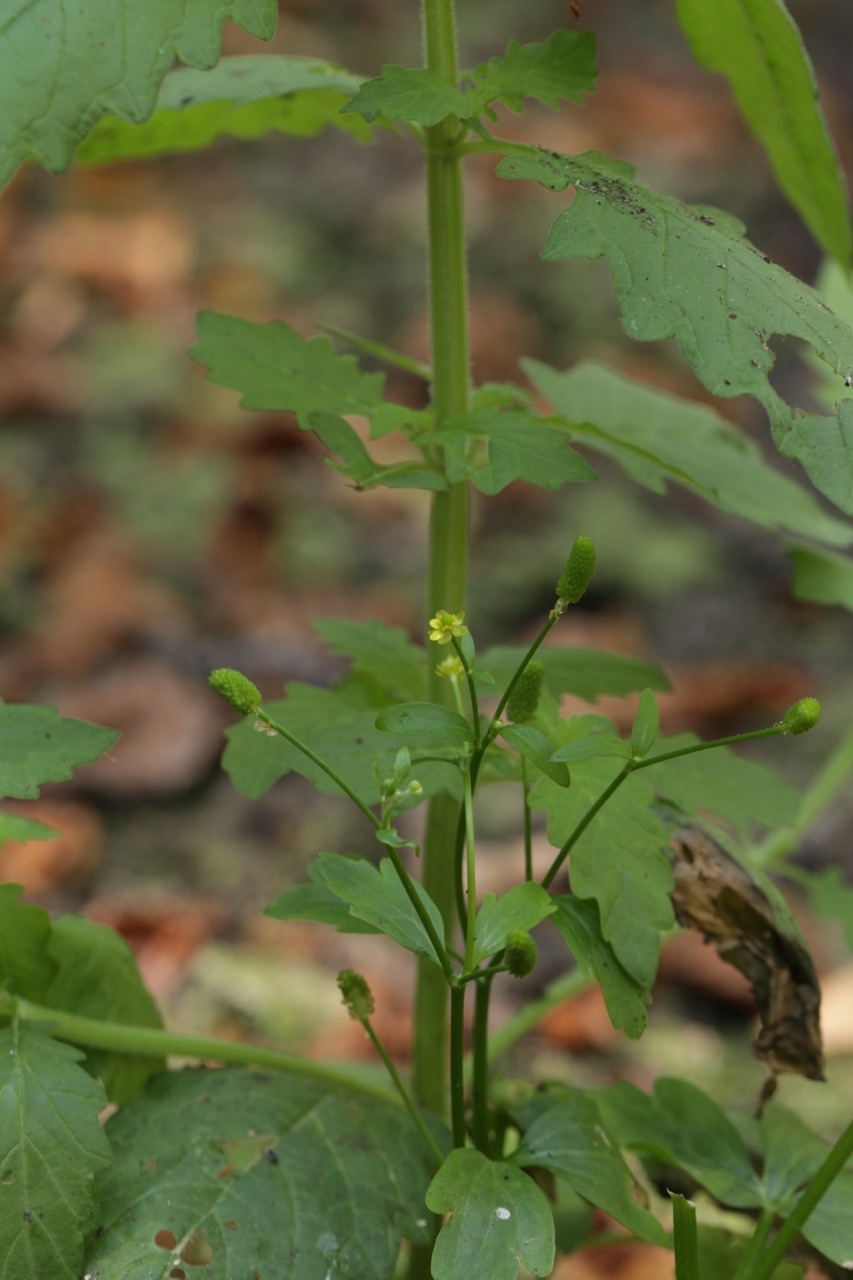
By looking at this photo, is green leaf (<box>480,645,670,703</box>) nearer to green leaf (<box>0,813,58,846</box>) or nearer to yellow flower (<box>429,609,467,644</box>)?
yellow flower (<box>429,609,467,644</box>)

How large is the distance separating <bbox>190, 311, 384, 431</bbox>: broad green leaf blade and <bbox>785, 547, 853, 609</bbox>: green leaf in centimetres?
44

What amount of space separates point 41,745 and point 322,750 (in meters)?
0.19

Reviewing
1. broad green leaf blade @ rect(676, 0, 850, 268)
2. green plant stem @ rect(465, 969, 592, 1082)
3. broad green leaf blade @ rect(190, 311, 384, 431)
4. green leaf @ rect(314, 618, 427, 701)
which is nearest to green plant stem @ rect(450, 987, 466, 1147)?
green plant stem @ rect(465, 969, 592, 1082)

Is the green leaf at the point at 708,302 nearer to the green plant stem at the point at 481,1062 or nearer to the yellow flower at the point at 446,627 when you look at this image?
the yellow flower at the point at 446,627

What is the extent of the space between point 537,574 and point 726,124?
2.16m

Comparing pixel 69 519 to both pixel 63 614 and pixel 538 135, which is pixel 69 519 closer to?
pixel 63 614

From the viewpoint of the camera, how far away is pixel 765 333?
0.85 metres

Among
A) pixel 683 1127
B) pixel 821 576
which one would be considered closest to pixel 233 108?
pixel 821 576

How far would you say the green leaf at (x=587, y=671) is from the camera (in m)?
1.15

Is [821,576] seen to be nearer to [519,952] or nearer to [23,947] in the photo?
[519,952]

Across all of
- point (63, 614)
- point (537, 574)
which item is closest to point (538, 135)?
point (537, 574)

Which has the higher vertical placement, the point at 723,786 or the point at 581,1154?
the point at 723,786

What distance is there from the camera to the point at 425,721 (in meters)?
0.83

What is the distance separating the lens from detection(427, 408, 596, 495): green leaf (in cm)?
94
